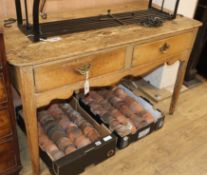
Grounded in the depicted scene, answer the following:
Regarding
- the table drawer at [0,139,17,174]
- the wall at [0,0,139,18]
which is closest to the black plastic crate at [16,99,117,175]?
the table drawer at [0,139,17,174]

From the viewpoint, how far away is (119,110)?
1.91m

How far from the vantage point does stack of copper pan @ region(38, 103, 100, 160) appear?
5.11 ft

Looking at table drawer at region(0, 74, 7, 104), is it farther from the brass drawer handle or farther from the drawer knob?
the drawer knob

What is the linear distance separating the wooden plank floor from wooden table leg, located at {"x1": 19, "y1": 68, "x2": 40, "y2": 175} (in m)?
0.25

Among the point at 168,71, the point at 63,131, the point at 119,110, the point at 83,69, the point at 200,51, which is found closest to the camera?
the point at 83,69

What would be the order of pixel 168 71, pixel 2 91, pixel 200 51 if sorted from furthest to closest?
pixel 200 51
pixel 168 71
pixel 2 91

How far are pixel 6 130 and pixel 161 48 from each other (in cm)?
94

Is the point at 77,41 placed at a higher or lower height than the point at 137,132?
higher

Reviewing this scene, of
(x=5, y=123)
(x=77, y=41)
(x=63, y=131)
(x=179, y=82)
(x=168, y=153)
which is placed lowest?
(x=168, y=153)

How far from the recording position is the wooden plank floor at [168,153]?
5.29 ft

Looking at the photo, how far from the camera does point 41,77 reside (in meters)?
1.15

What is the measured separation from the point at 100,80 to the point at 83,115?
1.72ft

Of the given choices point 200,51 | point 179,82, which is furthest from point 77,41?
point 200,51

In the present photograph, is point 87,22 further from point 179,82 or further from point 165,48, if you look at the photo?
point 179,82
